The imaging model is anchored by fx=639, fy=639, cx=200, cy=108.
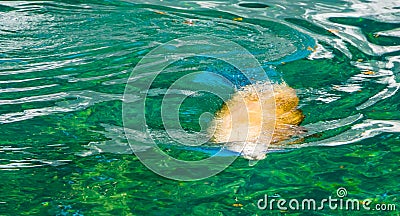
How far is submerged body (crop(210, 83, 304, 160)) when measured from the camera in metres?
3.56

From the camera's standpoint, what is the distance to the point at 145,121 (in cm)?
383

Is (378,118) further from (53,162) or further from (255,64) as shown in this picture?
(53,162)

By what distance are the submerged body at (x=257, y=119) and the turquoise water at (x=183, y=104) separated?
0.30ft

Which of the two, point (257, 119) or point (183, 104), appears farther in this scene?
point (183, 104)

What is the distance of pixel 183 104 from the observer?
161 inches

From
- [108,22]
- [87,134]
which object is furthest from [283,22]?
[87,134]

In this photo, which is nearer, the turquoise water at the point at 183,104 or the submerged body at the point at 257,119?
the turquoise water at the point at 183,104

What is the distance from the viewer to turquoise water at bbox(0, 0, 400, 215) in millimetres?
3047

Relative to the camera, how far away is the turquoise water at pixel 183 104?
3047mm

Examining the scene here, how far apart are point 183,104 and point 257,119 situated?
0.53m

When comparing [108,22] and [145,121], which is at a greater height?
[108,22]

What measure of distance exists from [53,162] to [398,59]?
9.14ft

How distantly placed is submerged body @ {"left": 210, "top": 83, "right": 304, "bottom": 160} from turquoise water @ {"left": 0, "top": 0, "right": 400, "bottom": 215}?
0.09m

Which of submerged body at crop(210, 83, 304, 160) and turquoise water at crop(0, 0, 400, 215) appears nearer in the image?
turquoise water at crop(0, 0, 400, 215)
